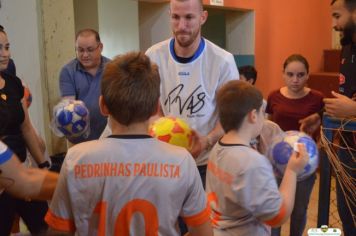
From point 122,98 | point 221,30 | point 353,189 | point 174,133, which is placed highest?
point 221,30

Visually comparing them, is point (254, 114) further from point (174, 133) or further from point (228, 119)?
point (174, 133)

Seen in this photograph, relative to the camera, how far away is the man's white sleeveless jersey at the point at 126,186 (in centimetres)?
138

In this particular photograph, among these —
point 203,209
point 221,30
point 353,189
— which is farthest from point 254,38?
point 203,209

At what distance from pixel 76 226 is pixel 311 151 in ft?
3.97

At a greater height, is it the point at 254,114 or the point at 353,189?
the point at 254,114

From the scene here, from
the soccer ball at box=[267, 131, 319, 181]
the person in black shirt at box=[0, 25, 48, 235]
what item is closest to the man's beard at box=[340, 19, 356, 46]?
the soccer ball at box=[267, 131, 319, 181]

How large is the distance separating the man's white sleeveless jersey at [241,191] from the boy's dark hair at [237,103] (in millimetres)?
114

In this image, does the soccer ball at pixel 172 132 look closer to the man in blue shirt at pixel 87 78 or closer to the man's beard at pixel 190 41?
the man's beard at pixel 190 41

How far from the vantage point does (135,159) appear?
1381 mm

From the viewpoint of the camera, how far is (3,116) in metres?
2.29

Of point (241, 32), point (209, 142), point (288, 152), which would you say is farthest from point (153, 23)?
point (288, 152)

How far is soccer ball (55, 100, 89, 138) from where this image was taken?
2891mm
